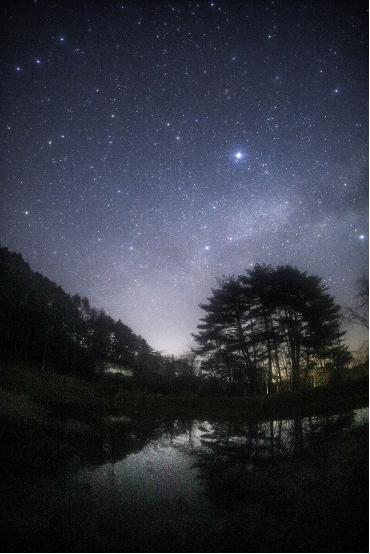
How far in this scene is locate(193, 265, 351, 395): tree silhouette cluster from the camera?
13.2ft

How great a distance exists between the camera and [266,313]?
19.3 feet

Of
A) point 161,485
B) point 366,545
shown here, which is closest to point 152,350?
point 161,485

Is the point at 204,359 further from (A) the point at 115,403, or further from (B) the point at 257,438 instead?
(A) the point at 115,403

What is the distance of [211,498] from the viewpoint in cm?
508

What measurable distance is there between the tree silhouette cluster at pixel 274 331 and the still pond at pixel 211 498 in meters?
0.97

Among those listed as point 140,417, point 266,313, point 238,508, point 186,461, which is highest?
point 266,313

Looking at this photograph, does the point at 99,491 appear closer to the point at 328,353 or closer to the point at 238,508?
the point at 238,508

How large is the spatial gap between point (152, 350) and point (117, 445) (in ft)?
82.2

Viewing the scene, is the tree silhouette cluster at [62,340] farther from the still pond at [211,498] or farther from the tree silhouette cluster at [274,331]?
the tree silhouette cluster at [274,331]

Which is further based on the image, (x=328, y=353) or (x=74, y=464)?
(x=74, y=464)

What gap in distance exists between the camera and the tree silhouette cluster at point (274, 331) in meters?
4.02

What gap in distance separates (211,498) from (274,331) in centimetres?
376

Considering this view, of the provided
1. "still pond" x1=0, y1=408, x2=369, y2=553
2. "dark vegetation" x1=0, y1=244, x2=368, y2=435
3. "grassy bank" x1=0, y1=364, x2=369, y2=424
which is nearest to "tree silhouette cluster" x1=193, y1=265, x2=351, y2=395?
"dark vegetation" x1=0, y1=244, x2=368, y2=435

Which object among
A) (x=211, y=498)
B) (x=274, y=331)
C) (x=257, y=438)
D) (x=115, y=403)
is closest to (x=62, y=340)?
(x=115, y=403)
